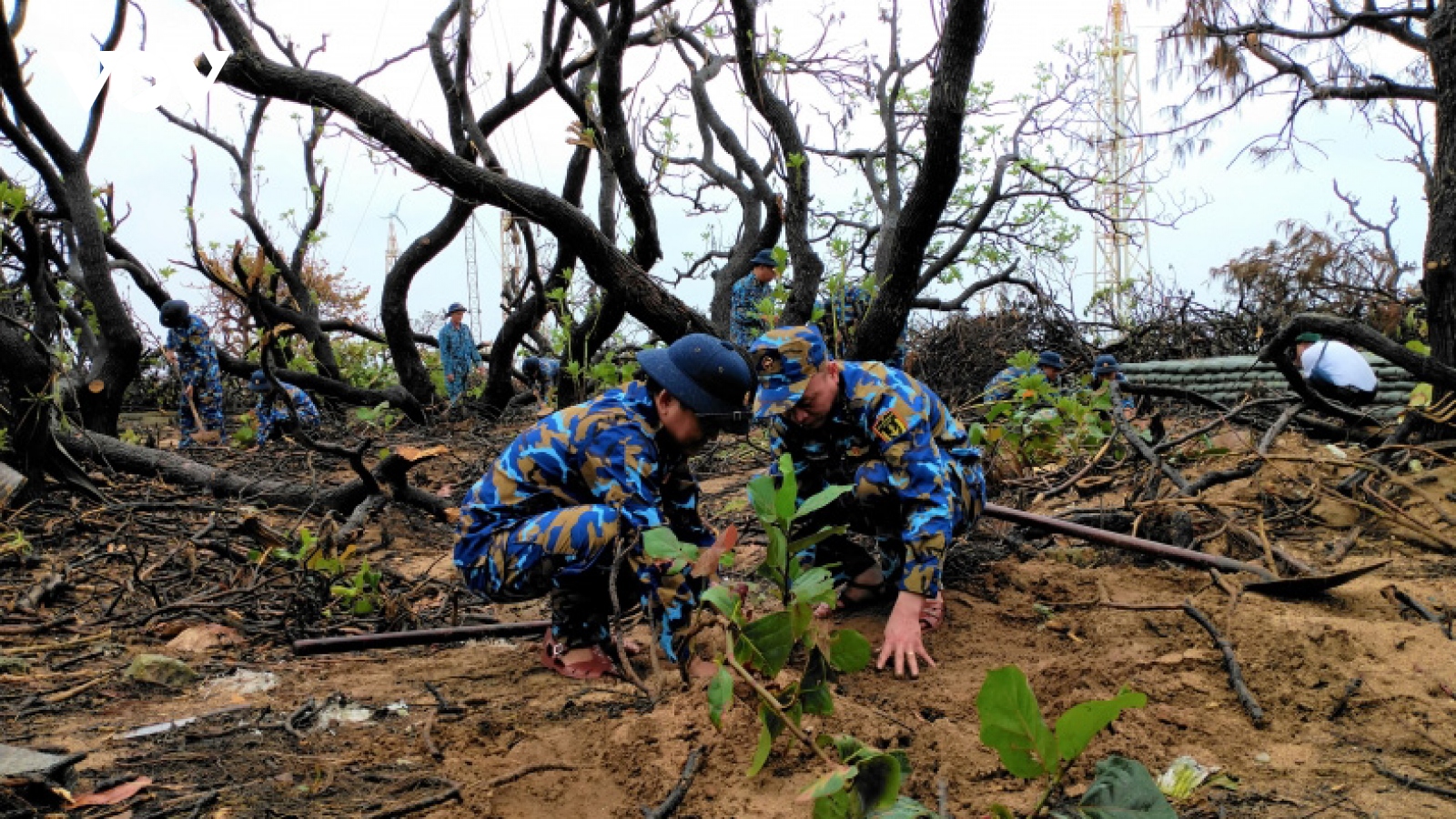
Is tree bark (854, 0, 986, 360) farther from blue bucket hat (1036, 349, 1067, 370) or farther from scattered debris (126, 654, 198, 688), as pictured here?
blue bucket hat (1036, 349, 1067, 370)

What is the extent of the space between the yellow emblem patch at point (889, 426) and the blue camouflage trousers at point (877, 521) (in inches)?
7.1

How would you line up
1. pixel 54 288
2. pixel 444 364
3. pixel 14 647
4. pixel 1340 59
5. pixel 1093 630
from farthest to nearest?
pixel 444 364 < pixel 1340 59 < pixel 54 288 < pixel 14 647 < pixel 1093 630

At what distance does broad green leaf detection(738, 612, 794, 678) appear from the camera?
160 cm

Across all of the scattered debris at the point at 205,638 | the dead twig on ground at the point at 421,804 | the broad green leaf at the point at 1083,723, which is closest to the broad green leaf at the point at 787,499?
the broad green leaf at the point at 1083,723

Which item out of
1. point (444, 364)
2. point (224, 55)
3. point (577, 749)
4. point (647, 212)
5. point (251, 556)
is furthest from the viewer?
point (444, 364)

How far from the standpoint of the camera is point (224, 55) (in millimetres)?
5492

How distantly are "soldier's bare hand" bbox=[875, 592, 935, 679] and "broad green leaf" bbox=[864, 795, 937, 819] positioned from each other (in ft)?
4.62

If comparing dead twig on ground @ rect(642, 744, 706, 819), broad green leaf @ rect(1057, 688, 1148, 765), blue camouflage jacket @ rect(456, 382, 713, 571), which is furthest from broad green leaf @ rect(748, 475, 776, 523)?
blue camouflage jacket @ rect(456, 382, 713, 571)

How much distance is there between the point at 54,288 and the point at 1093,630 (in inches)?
329

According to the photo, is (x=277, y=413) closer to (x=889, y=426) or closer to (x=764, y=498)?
(x=889, y=426)

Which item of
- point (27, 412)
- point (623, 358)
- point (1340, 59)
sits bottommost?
point (27, 412)

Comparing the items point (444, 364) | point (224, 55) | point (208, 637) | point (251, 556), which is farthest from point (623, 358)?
point (208, 637)

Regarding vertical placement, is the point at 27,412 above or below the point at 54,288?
below

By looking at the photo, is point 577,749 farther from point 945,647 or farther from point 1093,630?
point 1093,630
